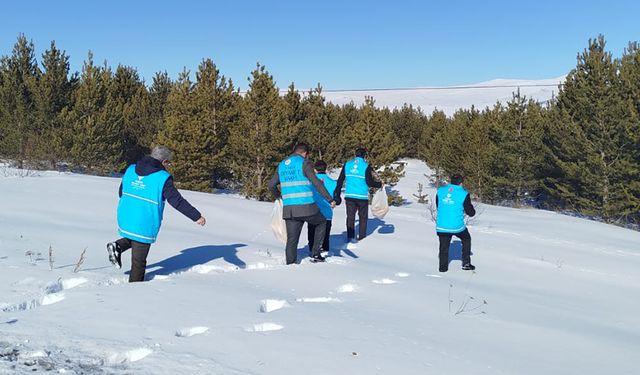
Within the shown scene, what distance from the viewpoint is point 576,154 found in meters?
20.5

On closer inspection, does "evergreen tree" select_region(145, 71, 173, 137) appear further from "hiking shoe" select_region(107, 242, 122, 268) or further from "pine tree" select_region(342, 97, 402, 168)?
"hiking shoe" select_region(107, 242, 122, 268)

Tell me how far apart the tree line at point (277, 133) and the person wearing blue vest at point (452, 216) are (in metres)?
14.8

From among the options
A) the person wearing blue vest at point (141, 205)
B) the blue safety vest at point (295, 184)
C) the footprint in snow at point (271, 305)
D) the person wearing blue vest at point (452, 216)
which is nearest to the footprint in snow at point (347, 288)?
the footprint in snow at point (271, 305)

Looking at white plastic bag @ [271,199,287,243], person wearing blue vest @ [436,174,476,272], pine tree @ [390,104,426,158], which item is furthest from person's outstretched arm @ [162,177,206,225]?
pine tree @ [390,104,426,158]

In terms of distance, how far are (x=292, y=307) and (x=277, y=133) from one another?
1834 cm

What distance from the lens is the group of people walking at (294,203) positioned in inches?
179

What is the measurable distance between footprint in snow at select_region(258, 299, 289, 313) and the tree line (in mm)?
17127

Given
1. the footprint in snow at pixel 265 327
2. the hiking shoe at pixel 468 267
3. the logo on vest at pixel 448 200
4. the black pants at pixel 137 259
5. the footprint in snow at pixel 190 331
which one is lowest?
the hiking shoe at pixel 468 267

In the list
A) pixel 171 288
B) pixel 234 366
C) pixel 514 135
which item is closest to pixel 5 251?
pixel 171 288

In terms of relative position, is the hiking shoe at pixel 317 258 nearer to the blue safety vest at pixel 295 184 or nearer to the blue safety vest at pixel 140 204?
the blue safety vest at pixel 295 184

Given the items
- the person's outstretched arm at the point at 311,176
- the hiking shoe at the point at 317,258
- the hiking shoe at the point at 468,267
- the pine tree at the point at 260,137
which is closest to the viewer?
the person's outstretched arm at the point at 311,176

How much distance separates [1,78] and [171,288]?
26478mm

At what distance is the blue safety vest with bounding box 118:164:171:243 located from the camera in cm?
452

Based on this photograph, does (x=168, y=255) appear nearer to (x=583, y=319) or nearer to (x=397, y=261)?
(x=397, y=261)
